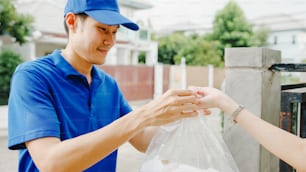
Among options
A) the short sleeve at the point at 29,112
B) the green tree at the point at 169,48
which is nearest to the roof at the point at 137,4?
the green tree at the point at 169,48

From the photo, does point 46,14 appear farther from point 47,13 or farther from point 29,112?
point 29,112

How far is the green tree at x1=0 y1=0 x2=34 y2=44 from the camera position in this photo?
9052 millimetres

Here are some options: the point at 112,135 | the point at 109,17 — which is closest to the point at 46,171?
the point at 112,135

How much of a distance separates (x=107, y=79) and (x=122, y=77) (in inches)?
428

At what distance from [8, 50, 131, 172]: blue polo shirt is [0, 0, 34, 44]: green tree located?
28.8 ft

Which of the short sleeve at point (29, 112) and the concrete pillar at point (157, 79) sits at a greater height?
the short sleeve at point (29, 112)

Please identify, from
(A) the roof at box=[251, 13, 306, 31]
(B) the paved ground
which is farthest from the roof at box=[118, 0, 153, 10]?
(B) the paved ground

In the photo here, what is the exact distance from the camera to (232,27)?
1770 cm

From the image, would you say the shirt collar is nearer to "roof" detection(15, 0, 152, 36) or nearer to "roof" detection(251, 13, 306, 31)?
"roof" detection(15, 0, 152, 36)

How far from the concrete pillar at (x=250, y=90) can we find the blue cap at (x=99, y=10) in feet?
1.75

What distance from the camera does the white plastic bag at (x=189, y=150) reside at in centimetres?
108

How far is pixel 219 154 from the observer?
42.8 inches

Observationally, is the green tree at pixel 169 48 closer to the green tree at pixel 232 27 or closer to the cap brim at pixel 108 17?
the green tree at pixel 232 27

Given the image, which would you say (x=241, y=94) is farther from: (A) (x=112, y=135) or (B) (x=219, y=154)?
(A) (x=112, y=135)
